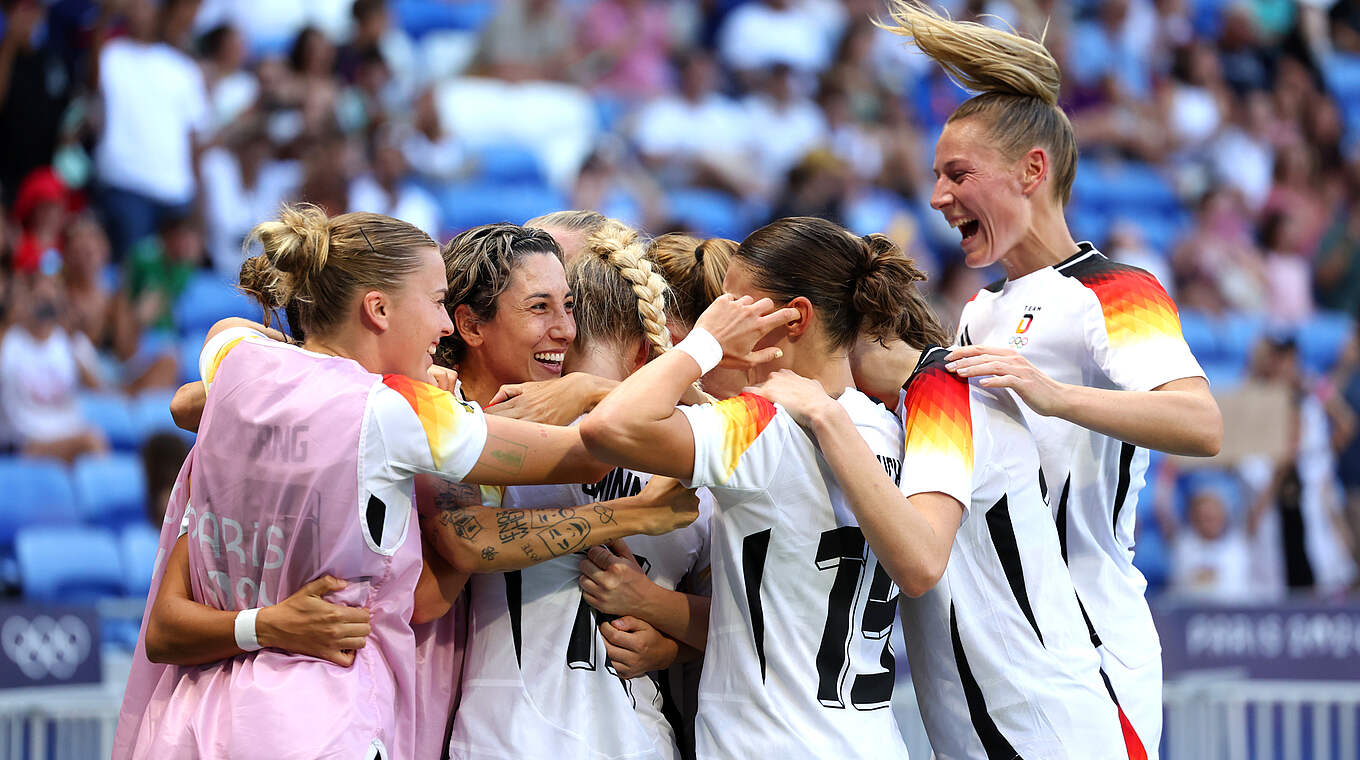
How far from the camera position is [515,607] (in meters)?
3.25

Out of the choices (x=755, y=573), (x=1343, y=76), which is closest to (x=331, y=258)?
(x=755, y=573)

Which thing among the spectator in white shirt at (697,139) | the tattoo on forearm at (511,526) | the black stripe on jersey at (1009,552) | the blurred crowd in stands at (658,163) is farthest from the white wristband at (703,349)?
the spectator in white shirt at (697,139)

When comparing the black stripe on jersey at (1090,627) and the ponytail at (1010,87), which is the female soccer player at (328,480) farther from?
the ponytail at (1010,87)

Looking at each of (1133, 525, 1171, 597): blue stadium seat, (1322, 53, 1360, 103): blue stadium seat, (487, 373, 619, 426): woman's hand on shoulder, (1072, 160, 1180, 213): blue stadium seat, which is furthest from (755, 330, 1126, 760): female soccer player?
(1322, 53, 1360, 103): blue stadium seat

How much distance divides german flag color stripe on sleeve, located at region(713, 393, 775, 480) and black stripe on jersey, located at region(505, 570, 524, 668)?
0.63 meters

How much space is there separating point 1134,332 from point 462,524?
1711 mm

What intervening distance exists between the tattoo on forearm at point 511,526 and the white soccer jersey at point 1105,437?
1290 millimetres

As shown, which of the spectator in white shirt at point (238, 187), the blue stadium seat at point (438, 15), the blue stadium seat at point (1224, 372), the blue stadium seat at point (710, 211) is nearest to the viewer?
the spectator in white shirt at point (238, 187)

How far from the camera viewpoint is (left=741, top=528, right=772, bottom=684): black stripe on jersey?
10.1 feet

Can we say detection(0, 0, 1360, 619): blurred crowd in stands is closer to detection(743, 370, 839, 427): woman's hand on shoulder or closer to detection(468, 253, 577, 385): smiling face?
detection(468, 253, 577, 385): smiling face

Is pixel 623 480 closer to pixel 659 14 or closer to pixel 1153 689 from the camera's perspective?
pixel 1153 689

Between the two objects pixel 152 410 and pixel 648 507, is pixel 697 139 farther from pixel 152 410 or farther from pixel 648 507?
pixel 648 507

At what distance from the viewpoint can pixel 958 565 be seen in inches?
131

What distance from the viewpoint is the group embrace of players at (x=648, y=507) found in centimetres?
294
